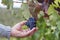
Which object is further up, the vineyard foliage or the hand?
the vineyard foliage

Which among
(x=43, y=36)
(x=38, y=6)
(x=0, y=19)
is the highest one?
(x=38, y=6)

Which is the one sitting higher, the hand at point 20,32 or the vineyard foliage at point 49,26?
the vineyard foliage at point 49,26

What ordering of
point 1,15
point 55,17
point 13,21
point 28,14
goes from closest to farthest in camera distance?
point 55,17
point 28,14
point 13,21
point 1,15

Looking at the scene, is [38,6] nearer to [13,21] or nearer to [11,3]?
[11,3]

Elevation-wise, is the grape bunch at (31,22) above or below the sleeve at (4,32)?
above

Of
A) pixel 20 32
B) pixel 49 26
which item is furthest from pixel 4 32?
pixel 49 26

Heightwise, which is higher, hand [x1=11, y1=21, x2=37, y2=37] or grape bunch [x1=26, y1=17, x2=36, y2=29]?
grape bunch [x1=26, y1=17, x2=36, y2=29]

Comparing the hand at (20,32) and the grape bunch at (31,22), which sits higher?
the grape bunch at (31,22)

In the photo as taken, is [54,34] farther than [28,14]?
No

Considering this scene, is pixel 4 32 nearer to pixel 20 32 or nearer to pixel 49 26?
pixel 20 32

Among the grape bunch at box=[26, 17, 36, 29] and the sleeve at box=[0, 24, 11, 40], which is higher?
the grape bunch at box=[26, 17, 36, 29]

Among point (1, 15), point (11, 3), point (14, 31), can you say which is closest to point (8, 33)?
point (14, 31)
